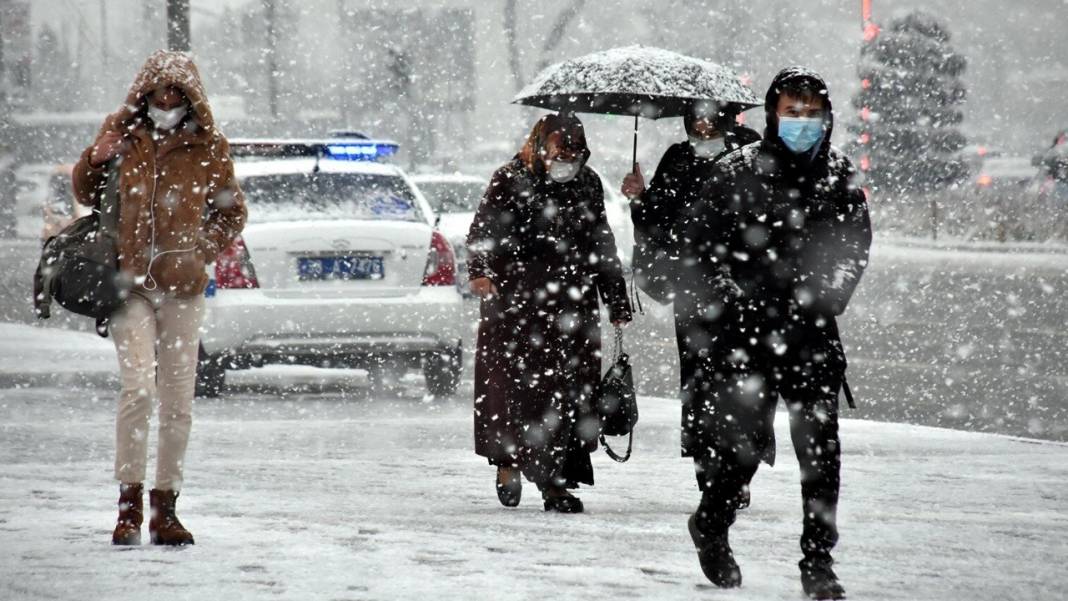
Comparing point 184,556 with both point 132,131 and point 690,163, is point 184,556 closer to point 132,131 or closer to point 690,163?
point 132,131

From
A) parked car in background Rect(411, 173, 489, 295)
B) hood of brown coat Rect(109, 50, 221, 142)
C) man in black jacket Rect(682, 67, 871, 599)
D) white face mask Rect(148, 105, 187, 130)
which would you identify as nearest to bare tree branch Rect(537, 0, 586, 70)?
parked car in background Rect(411, 173, 489, 295)

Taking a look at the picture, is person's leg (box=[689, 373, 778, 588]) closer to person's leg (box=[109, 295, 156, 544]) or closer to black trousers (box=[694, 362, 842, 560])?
black trousers (box=[694, 362, 842, 560])

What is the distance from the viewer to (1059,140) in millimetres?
42219

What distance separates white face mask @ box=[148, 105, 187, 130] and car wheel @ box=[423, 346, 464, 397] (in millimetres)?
6085

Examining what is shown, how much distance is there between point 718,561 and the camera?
5.41 m

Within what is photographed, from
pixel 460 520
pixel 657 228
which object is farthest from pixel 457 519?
pixel 657 228

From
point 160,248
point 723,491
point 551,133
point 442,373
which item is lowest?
point 442,373

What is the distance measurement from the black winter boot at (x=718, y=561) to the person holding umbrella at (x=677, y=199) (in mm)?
777

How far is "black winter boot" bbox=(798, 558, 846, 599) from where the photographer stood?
5.20 m

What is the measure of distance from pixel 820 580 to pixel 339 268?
251 inches

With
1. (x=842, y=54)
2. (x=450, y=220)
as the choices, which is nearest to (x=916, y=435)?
(x=450, y=220)

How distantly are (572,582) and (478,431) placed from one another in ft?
7.00

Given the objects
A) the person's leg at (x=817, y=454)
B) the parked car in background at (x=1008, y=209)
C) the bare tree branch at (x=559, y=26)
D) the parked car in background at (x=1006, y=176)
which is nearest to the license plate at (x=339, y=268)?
the person's leg at (x=817, y=454)

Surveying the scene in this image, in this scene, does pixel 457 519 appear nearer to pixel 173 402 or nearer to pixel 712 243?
pixel 173 402
